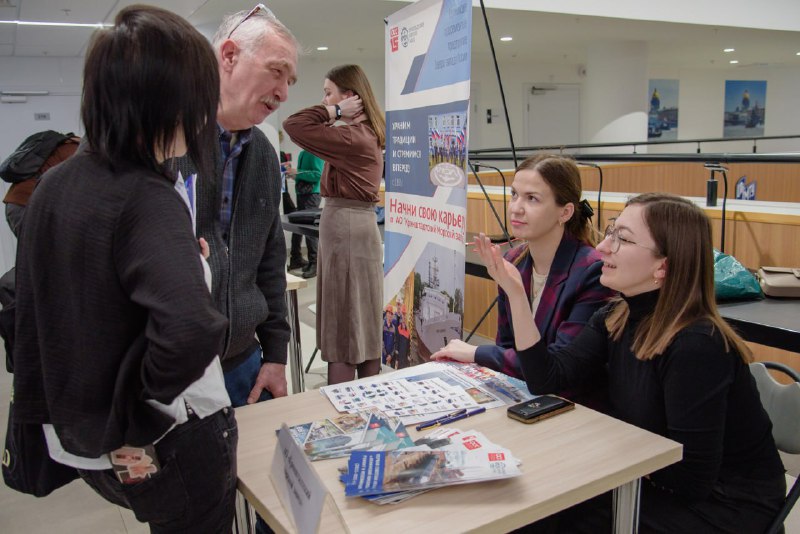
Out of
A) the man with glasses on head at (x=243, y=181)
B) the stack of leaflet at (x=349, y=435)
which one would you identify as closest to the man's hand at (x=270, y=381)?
the man with glasses on head at (x=243, y=181)

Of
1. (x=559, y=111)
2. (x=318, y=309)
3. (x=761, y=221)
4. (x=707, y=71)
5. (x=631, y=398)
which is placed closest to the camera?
(x=631, y=398)

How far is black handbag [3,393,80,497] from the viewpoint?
971 mm

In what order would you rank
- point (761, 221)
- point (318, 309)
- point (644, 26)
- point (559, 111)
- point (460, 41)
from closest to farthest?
point (460, 41), point (761, 221), point (318, 309), point (644, 26), point (559, 111)

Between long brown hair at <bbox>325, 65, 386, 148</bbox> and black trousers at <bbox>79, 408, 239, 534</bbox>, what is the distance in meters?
2.08

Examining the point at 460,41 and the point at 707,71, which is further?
the point at 707,71

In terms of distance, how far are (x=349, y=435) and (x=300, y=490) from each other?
351 mm

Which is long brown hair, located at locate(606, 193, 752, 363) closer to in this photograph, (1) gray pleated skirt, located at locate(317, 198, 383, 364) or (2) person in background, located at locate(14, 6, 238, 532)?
(2) person in background, located at locate(14, 6, 238, 532)

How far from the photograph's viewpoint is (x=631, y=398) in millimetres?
1476

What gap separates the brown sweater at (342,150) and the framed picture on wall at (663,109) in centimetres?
1163

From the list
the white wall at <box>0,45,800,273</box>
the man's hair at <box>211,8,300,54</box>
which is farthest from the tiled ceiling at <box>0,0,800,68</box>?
the man's hair at <box>211,8,300,54</box>

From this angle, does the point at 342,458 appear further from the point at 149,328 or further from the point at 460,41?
the point at 460,41

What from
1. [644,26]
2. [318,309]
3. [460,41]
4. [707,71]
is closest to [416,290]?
[318,309]

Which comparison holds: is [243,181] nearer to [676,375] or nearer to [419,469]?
[419,469]

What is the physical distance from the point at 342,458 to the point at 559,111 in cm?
1153
